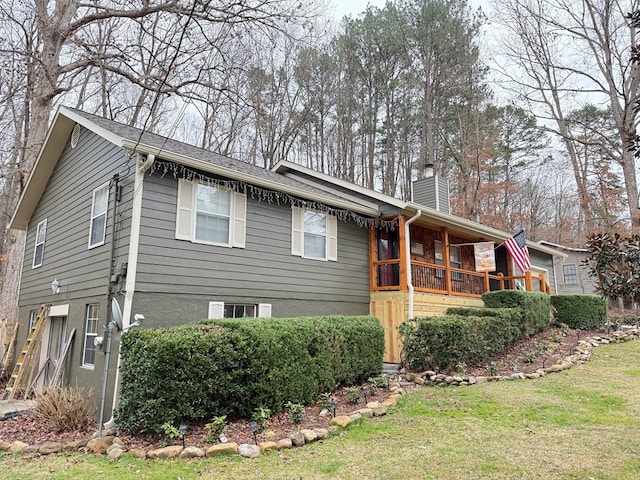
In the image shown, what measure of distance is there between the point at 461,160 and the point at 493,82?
4.16 metres

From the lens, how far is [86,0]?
12.7 m

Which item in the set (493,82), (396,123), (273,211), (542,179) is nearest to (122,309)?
(273,211)

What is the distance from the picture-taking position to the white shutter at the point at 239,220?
809 cm

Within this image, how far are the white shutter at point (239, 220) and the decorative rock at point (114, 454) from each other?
4.07 m

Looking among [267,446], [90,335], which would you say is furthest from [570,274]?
[90,335]

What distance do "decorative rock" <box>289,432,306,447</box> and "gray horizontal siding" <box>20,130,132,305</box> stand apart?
4.07m

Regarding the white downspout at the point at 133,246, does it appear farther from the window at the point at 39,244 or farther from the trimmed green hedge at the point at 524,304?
the trimmed green hedge at the point at 524,304

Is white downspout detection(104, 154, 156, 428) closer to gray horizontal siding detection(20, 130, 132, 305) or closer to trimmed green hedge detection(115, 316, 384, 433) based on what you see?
gray horizontal siding detection(20, 130, 132, 305)

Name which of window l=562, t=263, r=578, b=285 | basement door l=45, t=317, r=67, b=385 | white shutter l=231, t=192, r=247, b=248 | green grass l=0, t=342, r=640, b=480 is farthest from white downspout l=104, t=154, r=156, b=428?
window l=562, t=263, r=578, b=285

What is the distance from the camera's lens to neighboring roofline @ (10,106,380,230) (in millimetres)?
6973

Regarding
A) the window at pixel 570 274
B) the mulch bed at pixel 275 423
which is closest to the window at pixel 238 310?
the mulch bed at pixel 275 423

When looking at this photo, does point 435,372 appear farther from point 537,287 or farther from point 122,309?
point 537,287

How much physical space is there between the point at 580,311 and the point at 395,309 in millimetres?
6787

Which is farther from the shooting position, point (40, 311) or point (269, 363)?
point (40, 311)
